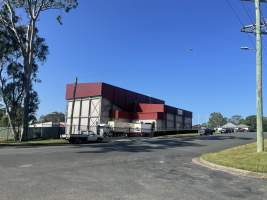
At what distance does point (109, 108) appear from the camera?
8000cm

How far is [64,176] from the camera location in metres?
13.7

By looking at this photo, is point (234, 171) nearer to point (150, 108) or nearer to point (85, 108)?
point (85, 108)

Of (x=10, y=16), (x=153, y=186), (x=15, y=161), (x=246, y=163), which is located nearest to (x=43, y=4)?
(x=10, y=16)

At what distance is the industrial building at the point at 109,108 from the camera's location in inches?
3095

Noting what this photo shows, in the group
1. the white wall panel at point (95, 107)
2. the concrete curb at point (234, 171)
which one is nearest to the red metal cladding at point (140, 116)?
the white wall panel at point (95, 107)

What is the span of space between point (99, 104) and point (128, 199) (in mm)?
68315

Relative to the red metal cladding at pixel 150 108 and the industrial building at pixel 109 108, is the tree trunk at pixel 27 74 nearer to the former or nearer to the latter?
the industrial building at pixel 109 108

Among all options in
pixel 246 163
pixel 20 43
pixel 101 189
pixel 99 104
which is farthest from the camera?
pixel 99 104

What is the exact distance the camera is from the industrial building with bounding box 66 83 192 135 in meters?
78.6

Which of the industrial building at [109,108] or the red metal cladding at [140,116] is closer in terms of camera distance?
the industrial building at [109,108]

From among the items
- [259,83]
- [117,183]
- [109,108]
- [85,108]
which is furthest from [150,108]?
[117,183]

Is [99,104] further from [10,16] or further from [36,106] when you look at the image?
[10,16]

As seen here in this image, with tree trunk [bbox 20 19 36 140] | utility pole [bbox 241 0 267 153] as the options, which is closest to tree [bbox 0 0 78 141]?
tree trunk [bbox 20 19 36 140]

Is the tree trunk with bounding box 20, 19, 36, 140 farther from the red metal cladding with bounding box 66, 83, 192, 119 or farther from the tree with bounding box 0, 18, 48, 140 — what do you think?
the red metal cladding with bounding box 66, 83, 192, 119
